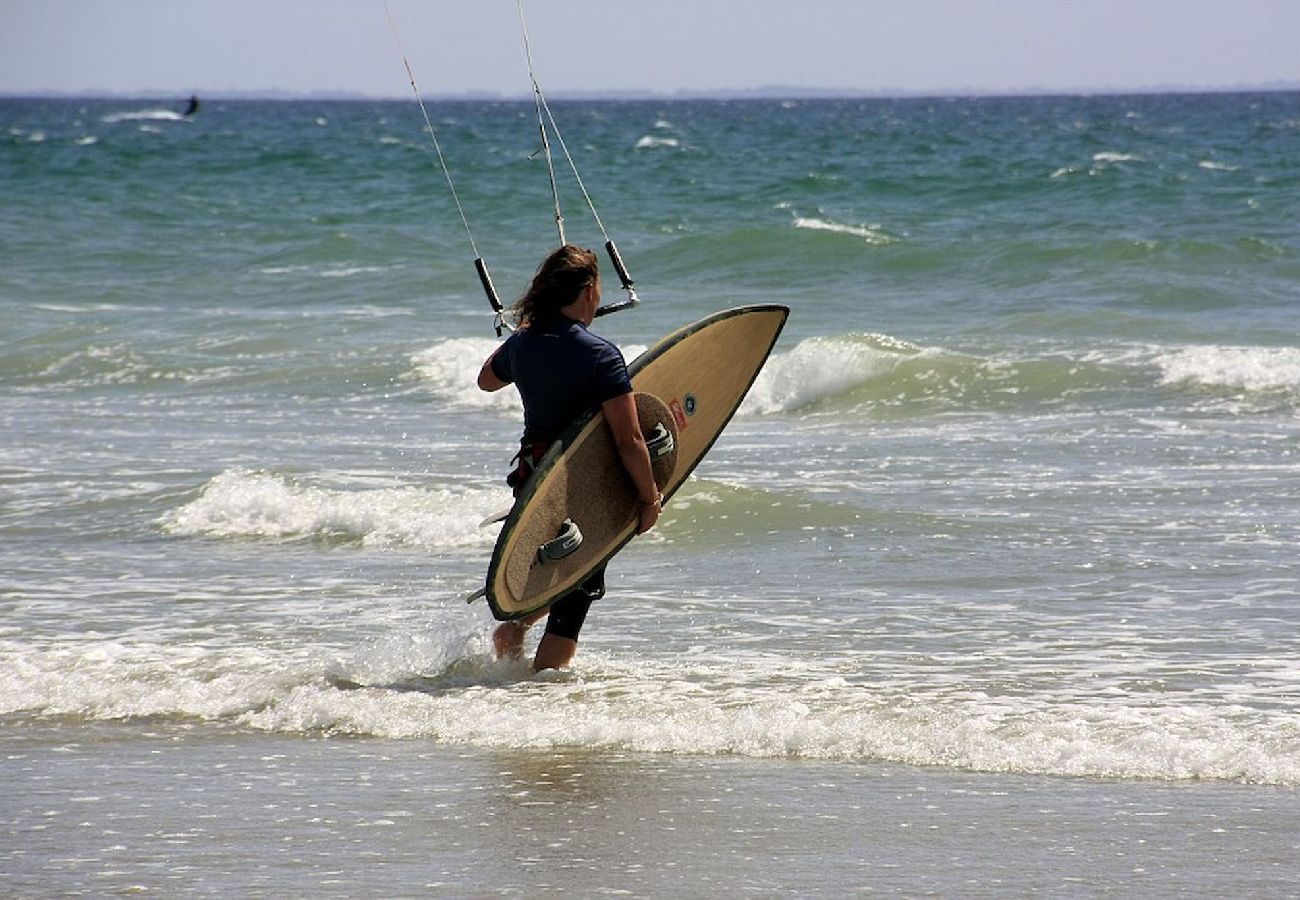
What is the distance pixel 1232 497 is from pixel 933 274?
12.1 m

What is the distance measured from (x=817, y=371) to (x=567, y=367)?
27.6 ft

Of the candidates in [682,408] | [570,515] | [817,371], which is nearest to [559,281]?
[570,515]

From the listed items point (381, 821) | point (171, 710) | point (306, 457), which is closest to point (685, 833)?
point (381, 821)

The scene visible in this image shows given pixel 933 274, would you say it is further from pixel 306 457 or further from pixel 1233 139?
pixel 1233 139

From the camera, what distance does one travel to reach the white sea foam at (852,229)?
23.1 meters

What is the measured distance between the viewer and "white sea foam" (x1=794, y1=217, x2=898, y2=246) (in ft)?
75.9

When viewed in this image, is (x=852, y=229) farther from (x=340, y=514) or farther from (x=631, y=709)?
(x=631, y=709)

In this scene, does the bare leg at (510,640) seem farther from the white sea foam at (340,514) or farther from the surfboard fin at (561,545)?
the white sea foam at (340,514)

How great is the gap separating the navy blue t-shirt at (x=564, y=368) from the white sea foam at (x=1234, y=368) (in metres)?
8.55

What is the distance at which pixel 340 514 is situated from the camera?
9.04 m

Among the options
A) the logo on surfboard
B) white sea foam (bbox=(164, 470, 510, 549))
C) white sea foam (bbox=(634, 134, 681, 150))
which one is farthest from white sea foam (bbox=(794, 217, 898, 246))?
white sea foam (bbox=(634, 134, 681, 150))

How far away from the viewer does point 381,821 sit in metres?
4.50

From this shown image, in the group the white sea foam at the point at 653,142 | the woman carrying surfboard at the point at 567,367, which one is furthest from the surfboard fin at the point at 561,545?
the white sea foam at the point at 653,142

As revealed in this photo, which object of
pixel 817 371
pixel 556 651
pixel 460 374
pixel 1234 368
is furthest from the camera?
pixel 460 374
